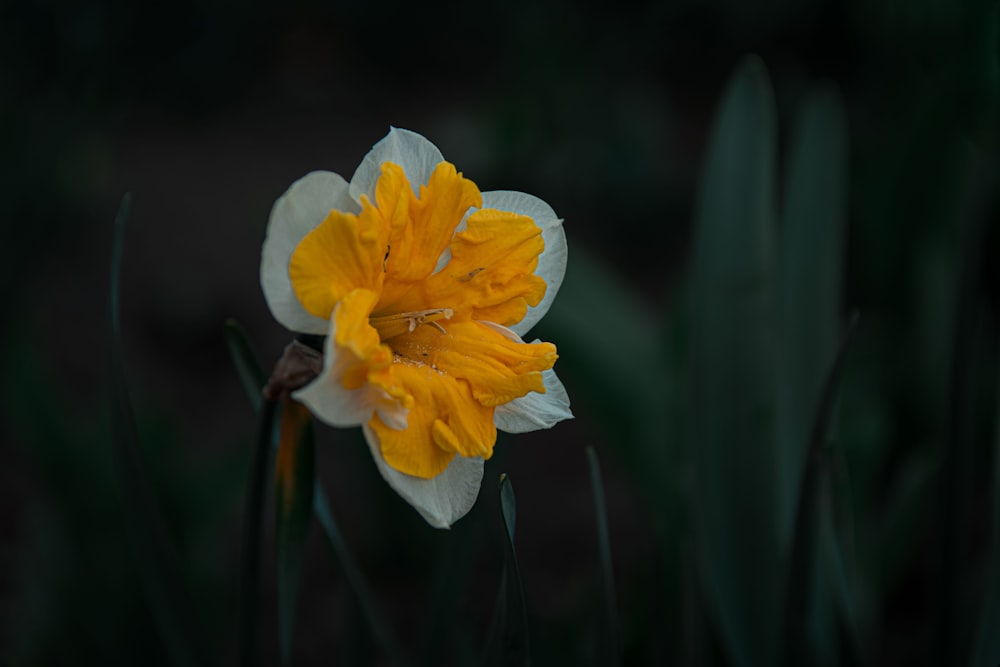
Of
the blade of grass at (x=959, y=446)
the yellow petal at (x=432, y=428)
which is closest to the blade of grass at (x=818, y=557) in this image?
the blade of grass at (x=959, y=446)

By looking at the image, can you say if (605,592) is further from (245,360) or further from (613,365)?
(613,365)

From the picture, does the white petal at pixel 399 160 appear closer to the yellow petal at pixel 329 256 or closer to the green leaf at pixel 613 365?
the yellow petal at pixel 329 256

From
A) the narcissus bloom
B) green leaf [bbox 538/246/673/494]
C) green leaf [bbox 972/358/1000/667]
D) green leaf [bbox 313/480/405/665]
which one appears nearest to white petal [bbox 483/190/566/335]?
the narcissus bloom

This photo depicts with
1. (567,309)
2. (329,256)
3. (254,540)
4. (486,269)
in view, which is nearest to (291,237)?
(329,256)

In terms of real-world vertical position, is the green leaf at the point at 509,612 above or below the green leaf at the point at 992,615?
above

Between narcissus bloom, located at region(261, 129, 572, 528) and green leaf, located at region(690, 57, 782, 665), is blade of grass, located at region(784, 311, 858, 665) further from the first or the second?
narcissus bloom, located at region(261, 129, 572, 528)

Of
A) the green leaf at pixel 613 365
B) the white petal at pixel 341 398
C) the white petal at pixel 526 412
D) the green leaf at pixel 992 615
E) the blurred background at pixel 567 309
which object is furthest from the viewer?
the green leaf at pixel 613 365

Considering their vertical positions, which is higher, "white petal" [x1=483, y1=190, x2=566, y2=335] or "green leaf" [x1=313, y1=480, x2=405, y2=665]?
"white petal" [x1=483, y1=190, x2=566, y2=335]
